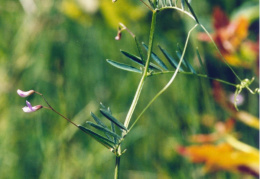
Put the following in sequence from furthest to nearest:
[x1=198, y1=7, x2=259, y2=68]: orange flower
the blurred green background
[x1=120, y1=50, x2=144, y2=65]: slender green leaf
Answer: the blurred green background → [x1=198, y1=7, x2=259, y2=68]: orange flower → [x1=120, y1=50, x2=144, y2=65]: slender green leaf

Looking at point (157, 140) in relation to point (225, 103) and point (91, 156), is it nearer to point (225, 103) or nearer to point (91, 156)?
point (91, 156)

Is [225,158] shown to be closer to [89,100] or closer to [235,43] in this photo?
[235,43]

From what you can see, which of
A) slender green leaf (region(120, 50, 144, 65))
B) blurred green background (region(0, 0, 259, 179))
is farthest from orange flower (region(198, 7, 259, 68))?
slender green leaf (region(120, 50, 144, 65))

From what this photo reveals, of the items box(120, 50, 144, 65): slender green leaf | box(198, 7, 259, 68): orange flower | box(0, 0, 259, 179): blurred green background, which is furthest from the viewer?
box(0, 0, 259, 179): blurred green background

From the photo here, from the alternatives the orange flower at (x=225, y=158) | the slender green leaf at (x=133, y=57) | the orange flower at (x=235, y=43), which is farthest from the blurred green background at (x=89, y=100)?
the slender green leaf at (x=133, y=57)

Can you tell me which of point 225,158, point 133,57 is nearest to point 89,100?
point 225,158

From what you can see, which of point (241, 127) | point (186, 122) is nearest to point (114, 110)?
point (186, 122)

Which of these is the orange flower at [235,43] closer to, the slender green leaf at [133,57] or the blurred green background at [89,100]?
the blurred green background at [89,100]

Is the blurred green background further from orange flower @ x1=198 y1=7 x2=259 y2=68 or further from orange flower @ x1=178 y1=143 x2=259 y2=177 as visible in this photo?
orange flower @ x1=178 y1=143 x2=259 y2=177

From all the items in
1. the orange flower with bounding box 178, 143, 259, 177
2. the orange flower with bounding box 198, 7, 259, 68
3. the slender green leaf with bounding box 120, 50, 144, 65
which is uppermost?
the orange flower with bounding box 198, 7, 259, 68

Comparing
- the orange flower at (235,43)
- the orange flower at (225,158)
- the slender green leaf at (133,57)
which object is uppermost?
the orange flower at (235,43)
